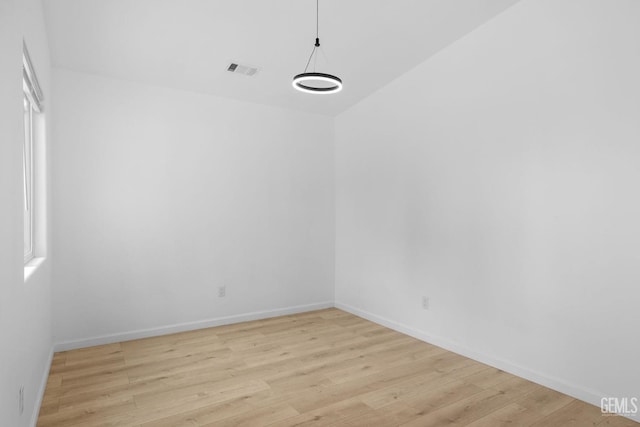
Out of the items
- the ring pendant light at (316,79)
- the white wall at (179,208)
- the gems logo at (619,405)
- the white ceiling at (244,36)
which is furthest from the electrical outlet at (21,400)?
the gems logo at (619,405)

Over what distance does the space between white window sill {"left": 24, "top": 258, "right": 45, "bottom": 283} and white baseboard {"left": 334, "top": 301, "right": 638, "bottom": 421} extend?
3593mm

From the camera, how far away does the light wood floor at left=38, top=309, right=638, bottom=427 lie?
2.60 m

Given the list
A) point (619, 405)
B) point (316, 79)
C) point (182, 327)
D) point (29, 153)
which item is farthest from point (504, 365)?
point (29, 153)

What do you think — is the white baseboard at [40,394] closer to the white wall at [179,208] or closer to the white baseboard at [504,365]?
the white wall at [179,208]

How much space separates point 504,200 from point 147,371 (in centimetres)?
355

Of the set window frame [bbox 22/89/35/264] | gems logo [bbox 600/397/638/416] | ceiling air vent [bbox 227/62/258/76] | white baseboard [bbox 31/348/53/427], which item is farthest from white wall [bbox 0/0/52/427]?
gems logo [bbox 600/397/638/416]

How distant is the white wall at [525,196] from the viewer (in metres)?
2.71

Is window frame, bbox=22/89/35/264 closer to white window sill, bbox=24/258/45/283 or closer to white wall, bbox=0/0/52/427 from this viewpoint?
white window sill, bbox=24/258/45/283

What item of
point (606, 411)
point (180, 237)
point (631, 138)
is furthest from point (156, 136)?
point (606, 411)

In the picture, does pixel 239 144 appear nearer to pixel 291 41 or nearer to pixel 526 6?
pixel 291 41

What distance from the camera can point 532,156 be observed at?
322 centimetres

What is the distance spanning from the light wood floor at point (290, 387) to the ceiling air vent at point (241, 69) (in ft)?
9.73

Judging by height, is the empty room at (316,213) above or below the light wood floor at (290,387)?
above

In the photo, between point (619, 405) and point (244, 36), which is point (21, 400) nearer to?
point (244, 36)
